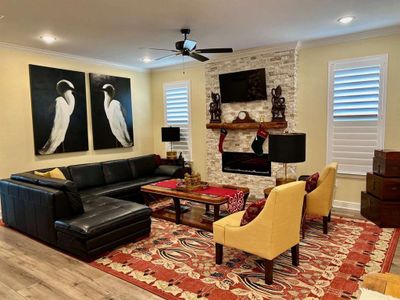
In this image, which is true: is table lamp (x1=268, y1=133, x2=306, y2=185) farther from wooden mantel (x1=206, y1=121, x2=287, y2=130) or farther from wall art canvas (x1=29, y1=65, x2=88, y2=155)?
wall art canvas (x1=29, y1=65, x2=88, y2=155)

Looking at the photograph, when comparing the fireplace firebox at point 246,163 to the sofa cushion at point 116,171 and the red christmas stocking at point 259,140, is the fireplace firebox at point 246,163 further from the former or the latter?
the sofa cushion at point 116,171

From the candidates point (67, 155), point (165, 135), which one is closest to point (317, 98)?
point (165, 135)

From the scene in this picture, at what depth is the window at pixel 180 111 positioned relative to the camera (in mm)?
6906

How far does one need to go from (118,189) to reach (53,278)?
7.37 ft

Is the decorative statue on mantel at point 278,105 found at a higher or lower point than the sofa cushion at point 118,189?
higher

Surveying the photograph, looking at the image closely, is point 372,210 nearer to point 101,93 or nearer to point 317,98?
point 317,98

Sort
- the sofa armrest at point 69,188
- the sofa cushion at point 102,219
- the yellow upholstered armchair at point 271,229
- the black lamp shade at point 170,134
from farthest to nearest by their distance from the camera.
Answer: the black lamp shade at point 170,134
the sofa armrest at point 69,188
the sofa cushion at point 102,219
the yellow upholstered armchair at point 271,229

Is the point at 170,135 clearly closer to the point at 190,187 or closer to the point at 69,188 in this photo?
the point at 190,187

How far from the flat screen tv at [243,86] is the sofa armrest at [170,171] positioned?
1.77 metres

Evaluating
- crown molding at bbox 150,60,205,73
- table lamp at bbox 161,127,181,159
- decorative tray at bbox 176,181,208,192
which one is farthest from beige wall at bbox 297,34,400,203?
table lamp at bbox 161,127,181,159

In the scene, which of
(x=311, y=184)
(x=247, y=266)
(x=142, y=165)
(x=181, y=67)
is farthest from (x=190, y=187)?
(x=181, y=67)

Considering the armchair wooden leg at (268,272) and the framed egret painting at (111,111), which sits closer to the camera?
the armchair wooden leg at (268,272)

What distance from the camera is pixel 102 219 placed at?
3404mm

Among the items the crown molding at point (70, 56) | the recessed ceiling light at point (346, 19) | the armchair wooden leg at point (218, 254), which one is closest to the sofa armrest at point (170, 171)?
the crown molding at point (70, 56)
